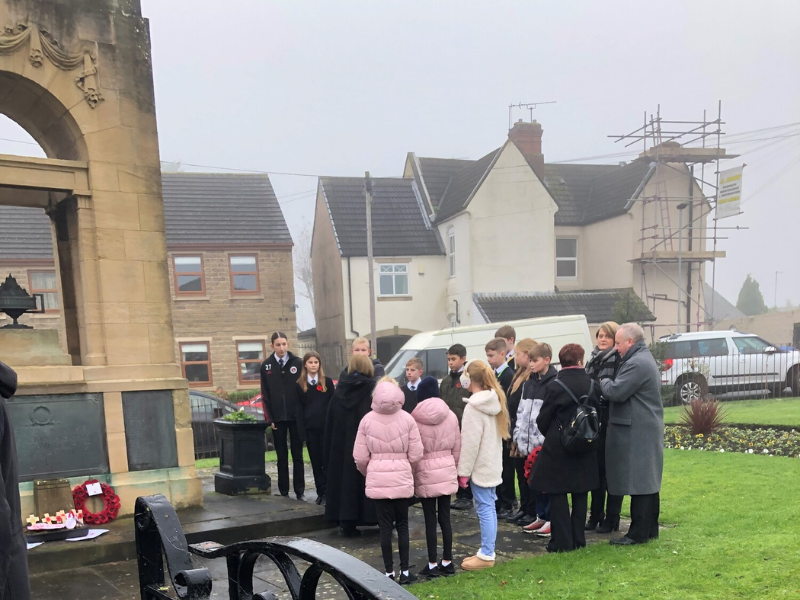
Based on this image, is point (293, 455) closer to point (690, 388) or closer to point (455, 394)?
point (455, 394)

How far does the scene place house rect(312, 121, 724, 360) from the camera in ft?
88.1

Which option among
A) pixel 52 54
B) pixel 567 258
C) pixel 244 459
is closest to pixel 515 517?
pixel 244 459

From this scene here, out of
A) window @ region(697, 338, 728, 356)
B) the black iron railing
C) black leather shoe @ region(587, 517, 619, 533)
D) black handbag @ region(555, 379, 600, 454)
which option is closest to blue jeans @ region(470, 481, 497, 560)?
black handbag @ region(555, 379, 600, 454)

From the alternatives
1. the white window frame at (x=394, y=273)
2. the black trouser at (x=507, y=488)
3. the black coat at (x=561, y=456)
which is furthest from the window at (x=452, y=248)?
the black coat at (x=561, y=456)

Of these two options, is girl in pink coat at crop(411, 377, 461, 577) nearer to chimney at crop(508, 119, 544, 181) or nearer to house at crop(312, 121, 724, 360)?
house at crop(312, 121, 724, 360)

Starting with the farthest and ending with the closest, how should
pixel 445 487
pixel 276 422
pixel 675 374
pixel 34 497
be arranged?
pixel 675 374
pixel 276 422
pixel 34 497
pixel 445 487

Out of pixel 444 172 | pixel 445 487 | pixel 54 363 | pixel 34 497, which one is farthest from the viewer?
pixel 444 172

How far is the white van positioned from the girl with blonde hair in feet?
33.8

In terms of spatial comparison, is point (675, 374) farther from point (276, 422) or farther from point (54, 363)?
point (54, 363)

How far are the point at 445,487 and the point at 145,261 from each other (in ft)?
13.9

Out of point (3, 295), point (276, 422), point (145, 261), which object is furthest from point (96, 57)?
point (276, 422)

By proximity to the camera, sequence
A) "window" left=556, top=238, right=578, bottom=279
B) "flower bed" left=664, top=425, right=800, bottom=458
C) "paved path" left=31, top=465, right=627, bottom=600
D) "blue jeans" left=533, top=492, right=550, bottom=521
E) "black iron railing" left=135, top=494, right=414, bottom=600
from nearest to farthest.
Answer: "black iron railing" left=135, top=494, right=414, bottom=600, "paved path" left=31, top=465, right=627, bottom=600, "blue jeans" left=533, top=492, right=550, bottom=521, "flower bed" left=664, top=425, right=800, bottom=458, "window" left=556, top=238, right=578, bottom=279

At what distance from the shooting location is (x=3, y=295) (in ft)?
22.8

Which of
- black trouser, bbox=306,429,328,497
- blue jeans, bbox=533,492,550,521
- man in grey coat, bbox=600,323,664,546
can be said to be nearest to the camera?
man in grey coat, bbox=600,323,664,546
